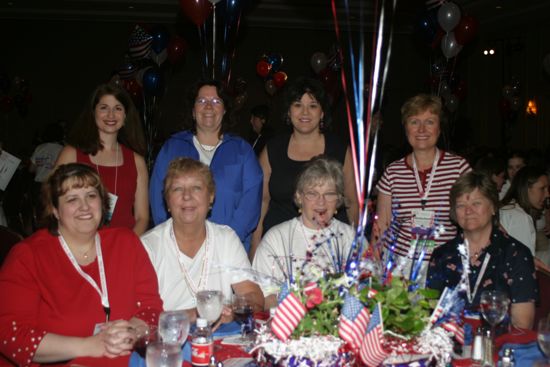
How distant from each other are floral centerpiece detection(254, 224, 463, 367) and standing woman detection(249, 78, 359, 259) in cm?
192

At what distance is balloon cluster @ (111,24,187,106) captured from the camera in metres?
9.24

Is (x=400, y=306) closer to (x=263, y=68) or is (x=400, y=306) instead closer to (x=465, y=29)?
(x=465, y=29)

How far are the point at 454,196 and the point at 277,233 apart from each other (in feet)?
2.93

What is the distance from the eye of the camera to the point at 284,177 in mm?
3838

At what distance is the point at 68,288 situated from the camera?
2357 millimetres

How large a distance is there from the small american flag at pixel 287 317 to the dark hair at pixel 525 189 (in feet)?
10.5

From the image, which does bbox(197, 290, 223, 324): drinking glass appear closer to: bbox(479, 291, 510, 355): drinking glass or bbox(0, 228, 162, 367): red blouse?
bbox(0, 228, 162, 367): red blouse

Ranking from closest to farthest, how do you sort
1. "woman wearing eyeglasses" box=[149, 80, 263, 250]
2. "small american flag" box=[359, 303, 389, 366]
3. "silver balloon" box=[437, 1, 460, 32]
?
"small american flag" box=[359, 303, 389, 366]
"woman wearing eyeglasses" box=[149, 80, 263, 250]
"silver balloon" box=[437, 1, 460, 32]

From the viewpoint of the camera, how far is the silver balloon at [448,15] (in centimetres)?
829

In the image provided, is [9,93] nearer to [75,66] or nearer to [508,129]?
[75,66]

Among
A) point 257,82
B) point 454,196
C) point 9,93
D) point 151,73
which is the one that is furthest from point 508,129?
point 454,196

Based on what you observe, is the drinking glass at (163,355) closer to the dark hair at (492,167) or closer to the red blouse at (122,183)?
the red blouse at (122,183)

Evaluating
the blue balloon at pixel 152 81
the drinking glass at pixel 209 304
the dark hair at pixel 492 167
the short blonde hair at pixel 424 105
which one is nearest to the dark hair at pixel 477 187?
the short blonde hair at pixel 424 105

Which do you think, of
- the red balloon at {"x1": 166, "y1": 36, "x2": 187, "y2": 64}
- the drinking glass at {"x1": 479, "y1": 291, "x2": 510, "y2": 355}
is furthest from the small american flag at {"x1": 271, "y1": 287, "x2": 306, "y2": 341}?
the red balloon at {"x1": 166, "y1": 36, "x2": 187, "y2": 64}
